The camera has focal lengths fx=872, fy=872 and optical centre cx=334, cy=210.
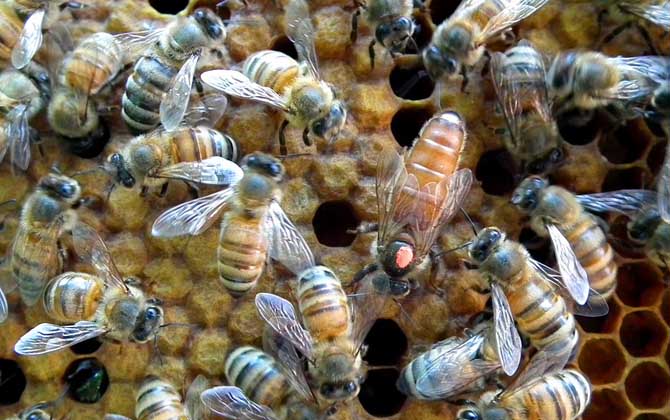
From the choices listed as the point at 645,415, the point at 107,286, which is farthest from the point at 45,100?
the point at 645,415

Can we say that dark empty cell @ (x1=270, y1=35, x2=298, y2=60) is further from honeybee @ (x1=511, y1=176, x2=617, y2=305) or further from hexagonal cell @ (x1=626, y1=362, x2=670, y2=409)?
hexagonal cell @ (x1=626, y1=362, x2=670, y2=409)

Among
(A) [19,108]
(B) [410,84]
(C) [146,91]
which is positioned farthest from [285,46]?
(A) [19,108]

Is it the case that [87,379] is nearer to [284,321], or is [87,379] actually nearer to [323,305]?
[284,321]

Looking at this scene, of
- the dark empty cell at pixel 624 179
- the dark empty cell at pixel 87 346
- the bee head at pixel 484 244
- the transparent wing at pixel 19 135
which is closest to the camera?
the bee head at pixel 484 244

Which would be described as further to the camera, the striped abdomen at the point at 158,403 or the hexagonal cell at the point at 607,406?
the hexagonal cell at the point at 607,406

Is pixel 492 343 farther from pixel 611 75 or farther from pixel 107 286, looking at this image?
pixel 107 286

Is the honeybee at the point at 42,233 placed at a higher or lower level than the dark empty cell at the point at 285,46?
lower

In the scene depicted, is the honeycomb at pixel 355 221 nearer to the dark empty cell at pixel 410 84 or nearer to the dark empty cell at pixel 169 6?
the dark empty cell at pixel 410 84

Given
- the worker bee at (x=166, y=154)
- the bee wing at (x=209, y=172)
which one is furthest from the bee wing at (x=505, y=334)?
the worker bee at (x=166, y=154)

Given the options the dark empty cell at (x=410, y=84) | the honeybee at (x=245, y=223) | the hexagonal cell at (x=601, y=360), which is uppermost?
the dark empty cell at (x=410, y=84)
